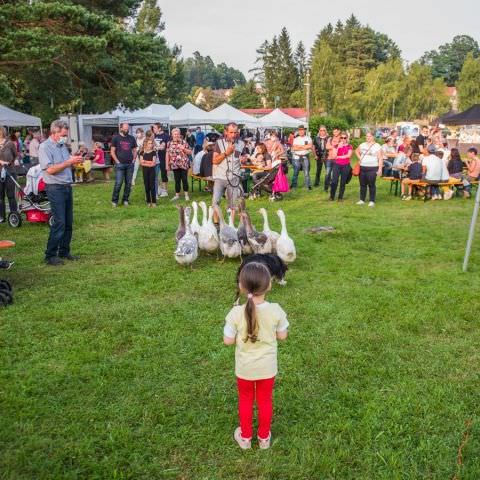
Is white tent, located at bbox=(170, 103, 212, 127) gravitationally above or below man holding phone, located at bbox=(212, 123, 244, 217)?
above

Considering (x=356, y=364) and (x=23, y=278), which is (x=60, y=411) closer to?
(x=356, y=364)

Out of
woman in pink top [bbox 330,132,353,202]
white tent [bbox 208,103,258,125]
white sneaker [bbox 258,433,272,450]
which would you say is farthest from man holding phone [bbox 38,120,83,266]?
white tent [bbox 208,103,258,125]

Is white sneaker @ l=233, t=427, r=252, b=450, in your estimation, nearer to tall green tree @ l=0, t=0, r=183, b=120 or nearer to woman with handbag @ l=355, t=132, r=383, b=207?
woman with handbag @ l=355, t=132, r=383, b=207

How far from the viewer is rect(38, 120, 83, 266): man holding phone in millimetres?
6992

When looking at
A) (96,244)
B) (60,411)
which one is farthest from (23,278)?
(60,411)

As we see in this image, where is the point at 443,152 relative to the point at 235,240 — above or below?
above

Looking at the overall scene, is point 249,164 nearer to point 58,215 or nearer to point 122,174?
point 122,174

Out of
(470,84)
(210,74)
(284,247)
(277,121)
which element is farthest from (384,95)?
(210,74)

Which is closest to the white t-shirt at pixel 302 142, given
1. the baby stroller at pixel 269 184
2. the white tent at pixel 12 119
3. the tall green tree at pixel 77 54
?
the baby stroller at pixel 269 184

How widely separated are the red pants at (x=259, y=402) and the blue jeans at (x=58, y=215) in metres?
4.88

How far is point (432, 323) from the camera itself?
5332mm

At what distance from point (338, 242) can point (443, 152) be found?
802 centimetres

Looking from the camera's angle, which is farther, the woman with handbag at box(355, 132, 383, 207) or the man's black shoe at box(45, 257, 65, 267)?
the woman with handbag at box(355, 132, 383, 207)

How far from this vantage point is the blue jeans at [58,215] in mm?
7176
